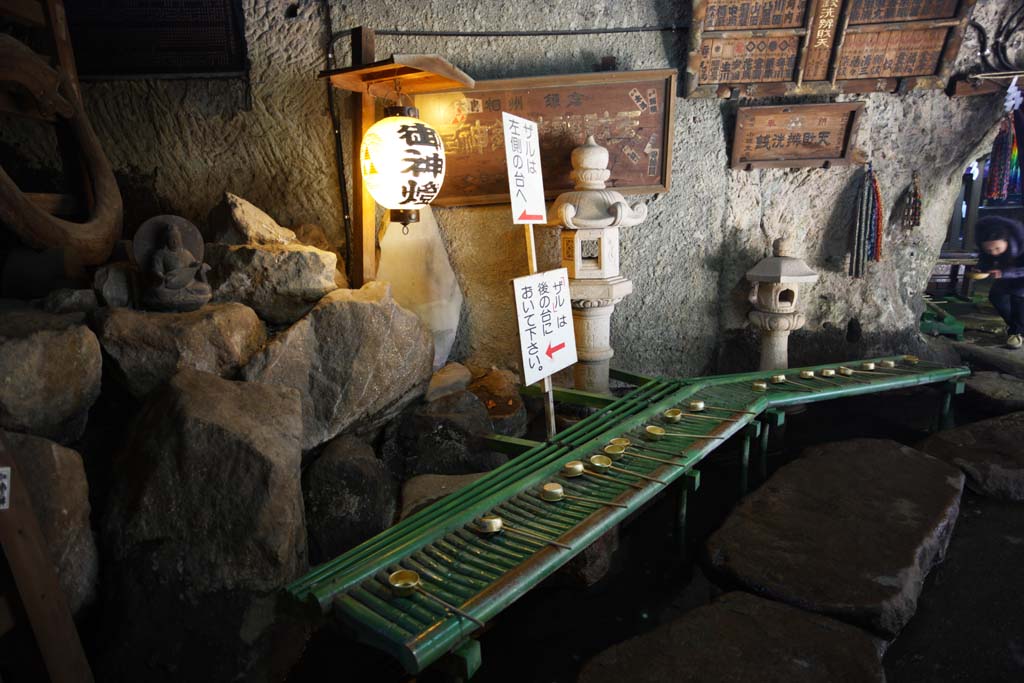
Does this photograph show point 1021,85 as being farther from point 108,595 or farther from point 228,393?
point 108,595

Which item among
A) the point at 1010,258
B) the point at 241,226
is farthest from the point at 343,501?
the point at 1010,258

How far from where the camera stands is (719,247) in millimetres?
6438

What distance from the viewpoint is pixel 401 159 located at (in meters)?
4.48

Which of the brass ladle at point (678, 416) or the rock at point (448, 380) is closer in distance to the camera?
the brass ladle at point (678, 416)

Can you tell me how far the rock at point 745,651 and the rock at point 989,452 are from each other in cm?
266

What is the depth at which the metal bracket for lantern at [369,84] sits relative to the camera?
4621 mm

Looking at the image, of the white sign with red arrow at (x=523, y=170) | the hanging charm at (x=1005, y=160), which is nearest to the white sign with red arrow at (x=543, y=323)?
the white sign with red arrow at (x=523, y=170)

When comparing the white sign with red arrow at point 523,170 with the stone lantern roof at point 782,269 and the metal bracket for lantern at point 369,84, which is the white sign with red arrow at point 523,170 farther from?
the stone lantern roof at point 782,269

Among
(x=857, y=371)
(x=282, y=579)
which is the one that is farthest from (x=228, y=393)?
(x=857, y=371)

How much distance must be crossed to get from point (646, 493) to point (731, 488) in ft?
7.35

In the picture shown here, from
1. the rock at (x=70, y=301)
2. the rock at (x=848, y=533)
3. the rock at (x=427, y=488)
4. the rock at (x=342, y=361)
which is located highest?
the rock at (x=70, y=301)

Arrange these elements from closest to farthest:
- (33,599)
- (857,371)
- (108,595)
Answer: (33,599) < (108,595) < (857,371)

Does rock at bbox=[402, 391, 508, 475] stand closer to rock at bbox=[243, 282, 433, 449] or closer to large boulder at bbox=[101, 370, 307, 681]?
rock at bbox=[243, 282, 433, 449]

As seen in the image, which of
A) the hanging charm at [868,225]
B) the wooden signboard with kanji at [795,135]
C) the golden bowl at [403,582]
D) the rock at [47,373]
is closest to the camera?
the golden bowl at [403,582]
